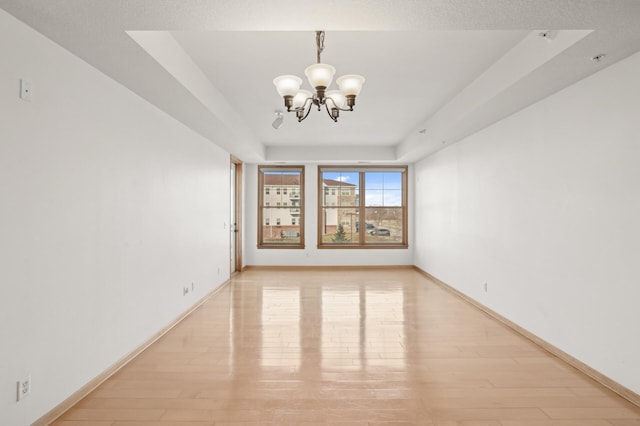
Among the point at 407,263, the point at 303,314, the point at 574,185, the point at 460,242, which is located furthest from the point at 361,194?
the point at 574,185

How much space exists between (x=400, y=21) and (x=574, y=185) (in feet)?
6.95

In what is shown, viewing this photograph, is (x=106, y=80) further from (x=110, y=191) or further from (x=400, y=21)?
(x=400, y=21)

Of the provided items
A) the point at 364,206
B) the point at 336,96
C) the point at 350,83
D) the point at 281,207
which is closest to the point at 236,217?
the point at 281,207

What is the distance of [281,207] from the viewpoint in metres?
7.77

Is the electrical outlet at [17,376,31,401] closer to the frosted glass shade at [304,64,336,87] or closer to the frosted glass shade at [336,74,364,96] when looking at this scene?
the frosted glass shade at [304,64,336,87]

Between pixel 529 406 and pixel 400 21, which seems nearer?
pixel 400 21

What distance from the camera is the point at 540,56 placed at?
8.19 ft

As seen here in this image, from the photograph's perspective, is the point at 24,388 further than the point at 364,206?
No

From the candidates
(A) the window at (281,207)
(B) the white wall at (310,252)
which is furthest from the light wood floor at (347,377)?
(A) the window at (281,207)

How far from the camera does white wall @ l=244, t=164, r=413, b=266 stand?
25.0 ft

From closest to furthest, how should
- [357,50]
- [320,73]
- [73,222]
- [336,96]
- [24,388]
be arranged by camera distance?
[24,388] < [73,222] < [320,73] < [357,50] < [336,96]

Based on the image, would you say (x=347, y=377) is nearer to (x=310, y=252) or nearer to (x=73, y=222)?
(x=73, y=222)

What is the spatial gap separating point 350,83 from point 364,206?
214 inches

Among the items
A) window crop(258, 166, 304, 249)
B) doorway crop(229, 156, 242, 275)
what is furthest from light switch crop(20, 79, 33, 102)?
window crop(258, 166, 304, 249)
